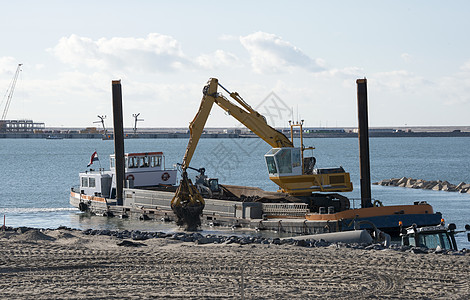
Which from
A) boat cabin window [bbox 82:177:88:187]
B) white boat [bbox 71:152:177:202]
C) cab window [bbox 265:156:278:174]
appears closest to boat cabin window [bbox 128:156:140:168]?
white boat [bbox 71:152:177:202]

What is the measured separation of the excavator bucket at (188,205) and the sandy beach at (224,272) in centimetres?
956

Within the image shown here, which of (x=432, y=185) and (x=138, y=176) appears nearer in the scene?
(x=138, y=176)

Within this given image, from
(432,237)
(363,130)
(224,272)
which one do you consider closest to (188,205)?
(363,130)

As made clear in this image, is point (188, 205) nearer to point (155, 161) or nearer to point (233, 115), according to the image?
point (233, 115)

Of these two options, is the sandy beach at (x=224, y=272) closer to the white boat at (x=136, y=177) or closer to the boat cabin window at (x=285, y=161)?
the boat cabin window at (x=285, y=161)

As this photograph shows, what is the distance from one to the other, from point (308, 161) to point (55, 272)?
17.4 meters

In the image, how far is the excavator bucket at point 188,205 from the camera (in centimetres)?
3381

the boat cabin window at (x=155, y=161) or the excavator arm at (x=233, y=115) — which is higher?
the excavator arm at (x=233, y=115)

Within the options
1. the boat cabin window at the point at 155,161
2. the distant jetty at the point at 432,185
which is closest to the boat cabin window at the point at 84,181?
the boat cabin window at the point at 155,161

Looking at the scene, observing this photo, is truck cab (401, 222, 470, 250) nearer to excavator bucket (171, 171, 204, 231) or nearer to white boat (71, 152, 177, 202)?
excavator bucket (171, 171, 204, 231)

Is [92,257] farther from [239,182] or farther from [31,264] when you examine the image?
[239,182]

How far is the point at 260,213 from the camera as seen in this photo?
35094mm

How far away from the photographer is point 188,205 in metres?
33.8

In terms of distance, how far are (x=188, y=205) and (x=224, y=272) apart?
48.9 feet
